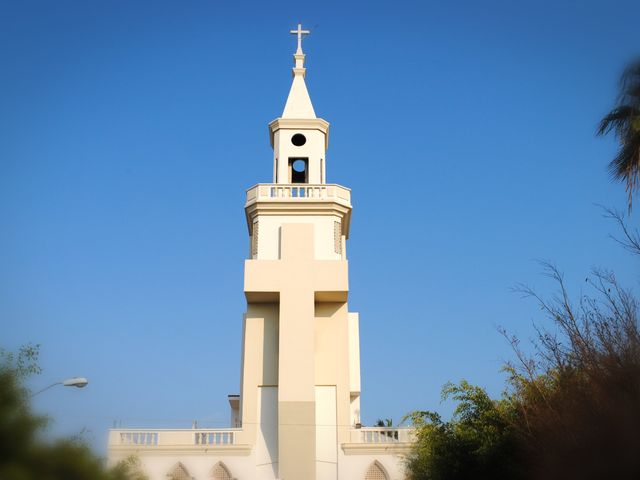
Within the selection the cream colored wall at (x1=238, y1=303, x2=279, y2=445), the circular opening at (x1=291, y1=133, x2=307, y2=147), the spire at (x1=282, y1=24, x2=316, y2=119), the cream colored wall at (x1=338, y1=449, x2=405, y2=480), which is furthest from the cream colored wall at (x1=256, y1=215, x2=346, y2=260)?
the cream colored wall at (x1=338, y1=449, x2=405, y2=480)

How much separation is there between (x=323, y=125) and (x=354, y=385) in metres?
10.7

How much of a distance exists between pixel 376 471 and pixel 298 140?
44.9 ft

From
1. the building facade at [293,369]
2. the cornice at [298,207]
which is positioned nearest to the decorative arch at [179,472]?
the building facade at [293,369]

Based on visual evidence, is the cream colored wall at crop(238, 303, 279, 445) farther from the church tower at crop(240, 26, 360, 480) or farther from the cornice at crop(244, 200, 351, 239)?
the cornice at crop(244, 200, 351, 239)

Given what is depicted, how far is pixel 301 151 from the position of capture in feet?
111

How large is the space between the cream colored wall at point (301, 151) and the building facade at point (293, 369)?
0.05 metres

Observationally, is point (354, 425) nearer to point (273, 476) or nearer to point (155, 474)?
point (273, 476)

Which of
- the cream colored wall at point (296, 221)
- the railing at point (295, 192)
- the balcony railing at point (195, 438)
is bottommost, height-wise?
the balcony railing at point (195, 438)

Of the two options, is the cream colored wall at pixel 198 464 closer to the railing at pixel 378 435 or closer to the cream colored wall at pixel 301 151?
the railing at pixel 378 435

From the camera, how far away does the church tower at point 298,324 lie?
28797mm

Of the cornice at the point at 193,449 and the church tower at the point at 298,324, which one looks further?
the church tower at the point at 298,324

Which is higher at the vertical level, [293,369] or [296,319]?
[296,319]

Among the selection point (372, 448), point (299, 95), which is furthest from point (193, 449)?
point (299, 95)

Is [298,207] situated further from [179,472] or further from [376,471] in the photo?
[179,472]
